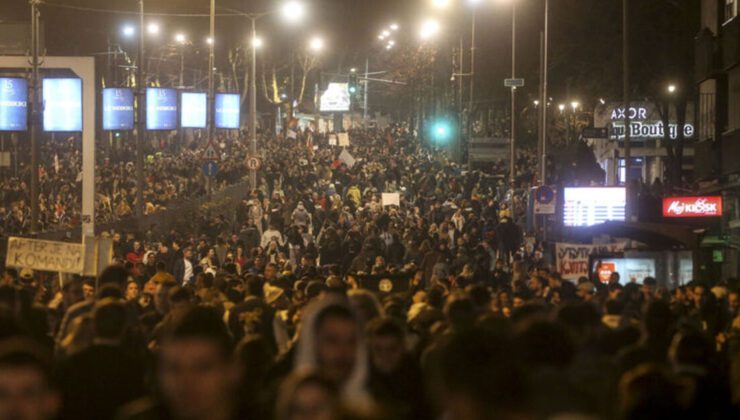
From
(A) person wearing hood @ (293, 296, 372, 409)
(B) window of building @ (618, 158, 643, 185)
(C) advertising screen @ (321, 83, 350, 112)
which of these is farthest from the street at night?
(C) advertising screen @ (321, 83, 350, 112)

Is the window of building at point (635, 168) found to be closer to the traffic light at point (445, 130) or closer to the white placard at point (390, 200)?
the traffic light at point (445, 130)

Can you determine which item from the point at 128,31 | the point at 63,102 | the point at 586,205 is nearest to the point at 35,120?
the point at 63,102

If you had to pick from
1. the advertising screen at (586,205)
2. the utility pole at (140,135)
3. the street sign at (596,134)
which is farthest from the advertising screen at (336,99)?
the advertising screen at (586,205)

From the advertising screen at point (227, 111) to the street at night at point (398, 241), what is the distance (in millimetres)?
141

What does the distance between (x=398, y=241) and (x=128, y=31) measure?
60760mm

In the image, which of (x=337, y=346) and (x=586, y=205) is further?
(x=586, y=205)

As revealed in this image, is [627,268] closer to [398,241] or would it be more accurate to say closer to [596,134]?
[398,241]

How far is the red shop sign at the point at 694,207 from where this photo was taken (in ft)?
89.4

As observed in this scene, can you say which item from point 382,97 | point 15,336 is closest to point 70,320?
point 15,336

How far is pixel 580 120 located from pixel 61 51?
3187 centimetres

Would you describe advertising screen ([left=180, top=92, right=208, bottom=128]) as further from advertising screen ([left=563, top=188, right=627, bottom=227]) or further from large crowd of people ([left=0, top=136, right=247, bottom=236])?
advertising screen ([left=563, top=188, right=627, bottom=227])

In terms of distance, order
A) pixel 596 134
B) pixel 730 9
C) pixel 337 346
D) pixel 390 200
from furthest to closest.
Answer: pixel 596 134
pixel 390 200
pixel 730 9
pixel 337 346

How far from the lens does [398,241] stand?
30688 millimetres

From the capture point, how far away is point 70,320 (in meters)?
10.7
